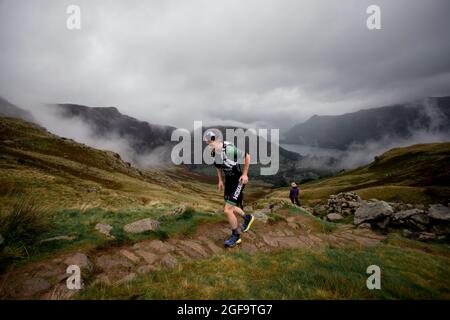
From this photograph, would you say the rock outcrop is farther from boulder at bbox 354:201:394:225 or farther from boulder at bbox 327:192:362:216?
boulder at bbox 327:192:362:216

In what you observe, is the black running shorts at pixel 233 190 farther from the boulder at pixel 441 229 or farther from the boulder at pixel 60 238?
the boulder at pixel 441 229

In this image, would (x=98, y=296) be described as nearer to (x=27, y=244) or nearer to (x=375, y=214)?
(x=27, y=244)

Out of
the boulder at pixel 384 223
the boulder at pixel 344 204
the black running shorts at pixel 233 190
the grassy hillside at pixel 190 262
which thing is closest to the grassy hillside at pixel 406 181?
the boulder at pixel 344 204

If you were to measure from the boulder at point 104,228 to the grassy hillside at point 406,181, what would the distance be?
43.0 m

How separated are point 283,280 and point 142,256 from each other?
440 centimetres

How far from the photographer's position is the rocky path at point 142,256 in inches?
213

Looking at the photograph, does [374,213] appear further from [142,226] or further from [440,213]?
[142,226]

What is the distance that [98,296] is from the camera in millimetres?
4699

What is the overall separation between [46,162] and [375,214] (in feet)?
218

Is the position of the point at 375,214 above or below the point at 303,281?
below

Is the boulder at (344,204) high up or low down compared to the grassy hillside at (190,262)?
down

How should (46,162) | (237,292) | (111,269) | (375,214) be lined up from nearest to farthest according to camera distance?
(237,292)
(111,269)
(375,214)
(46,162)
